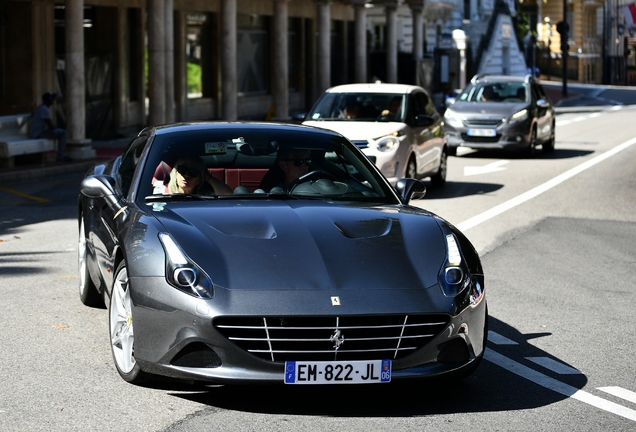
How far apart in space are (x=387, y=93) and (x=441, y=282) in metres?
11.8

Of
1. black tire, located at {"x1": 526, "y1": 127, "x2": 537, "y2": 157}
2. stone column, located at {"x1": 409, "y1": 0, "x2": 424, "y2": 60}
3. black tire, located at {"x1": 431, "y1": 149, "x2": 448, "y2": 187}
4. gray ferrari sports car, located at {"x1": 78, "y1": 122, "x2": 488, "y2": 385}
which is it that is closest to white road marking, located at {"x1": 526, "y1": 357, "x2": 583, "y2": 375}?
gray ferrari sports car, located at {"x1": 78, "y1": 122, "x2": 488, "y2": 385}

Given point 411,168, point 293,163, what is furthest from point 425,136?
point 293,163

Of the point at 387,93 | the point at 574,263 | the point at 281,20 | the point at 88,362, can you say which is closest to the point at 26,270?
the point at 88,362

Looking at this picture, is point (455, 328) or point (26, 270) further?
point (26, 270)

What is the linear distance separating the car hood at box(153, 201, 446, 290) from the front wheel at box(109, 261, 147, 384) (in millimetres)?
391

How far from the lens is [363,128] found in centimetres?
1628

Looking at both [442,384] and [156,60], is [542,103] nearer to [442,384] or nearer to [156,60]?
[156,60]

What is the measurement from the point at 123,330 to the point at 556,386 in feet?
7.49

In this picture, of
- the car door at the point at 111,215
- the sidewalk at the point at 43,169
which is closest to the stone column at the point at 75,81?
the sidewalk at the point at 43,169

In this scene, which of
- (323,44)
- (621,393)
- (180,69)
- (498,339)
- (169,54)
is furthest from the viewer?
(323,44)

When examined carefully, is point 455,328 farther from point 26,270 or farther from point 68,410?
point 26,270

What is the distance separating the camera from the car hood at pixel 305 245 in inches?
219

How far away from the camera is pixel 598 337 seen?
7.51m

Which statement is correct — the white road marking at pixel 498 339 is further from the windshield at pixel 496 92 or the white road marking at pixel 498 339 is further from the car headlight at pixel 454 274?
the windshield at pixel 496 92
